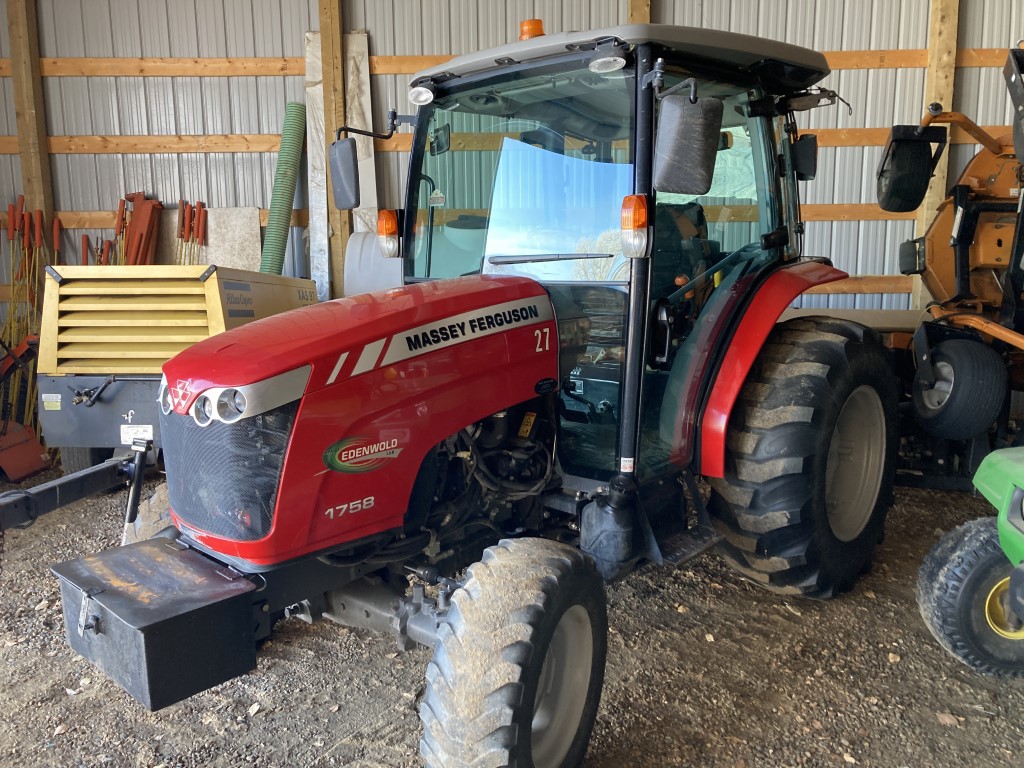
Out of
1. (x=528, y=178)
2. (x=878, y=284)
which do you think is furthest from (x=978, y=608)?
(x=878, y=284)

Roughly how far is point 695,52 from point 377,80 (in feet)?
15.5

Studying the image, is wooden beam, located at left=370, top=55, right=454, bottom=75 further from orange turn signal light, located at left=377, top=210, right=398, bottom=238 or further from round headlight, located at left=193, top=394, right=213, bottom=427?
round headlight, located at left=193, top=394, right=213, bottom=427

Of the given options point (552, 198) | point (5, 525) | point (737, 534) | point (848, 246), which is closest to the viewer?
point (5, 525)

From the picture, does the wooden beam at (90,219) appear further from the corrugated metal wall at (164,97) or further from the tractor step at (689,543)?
the tractor step at (689,543)

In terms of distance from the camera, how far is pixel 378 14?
643 centimetres

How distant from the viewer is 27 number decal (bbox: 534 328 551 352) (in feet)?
8.23

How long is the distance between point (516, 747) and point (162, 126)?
21.6 ft

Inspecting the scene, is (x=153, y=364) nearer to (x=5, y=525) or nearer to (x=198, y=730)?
(x=5, y=525)

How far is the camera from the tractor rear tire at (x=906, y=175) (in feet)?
14.2

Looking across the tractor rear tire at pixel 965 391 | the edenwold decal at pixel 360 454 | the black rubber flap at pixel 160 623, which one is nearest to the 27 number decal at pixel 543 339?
the edenwold decal at pixel 360 454

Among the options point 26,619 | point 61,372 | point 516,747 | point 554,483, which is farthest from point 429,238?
point 61,372

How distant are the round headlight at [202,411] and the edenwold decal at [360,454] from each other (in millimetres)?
310

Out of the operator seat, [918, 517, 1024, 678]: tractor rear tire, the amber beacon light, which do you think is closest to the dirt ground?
[918, 517, 1024, 678]: tractor rear tire

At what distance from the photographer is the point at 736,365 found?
9.04 feet
